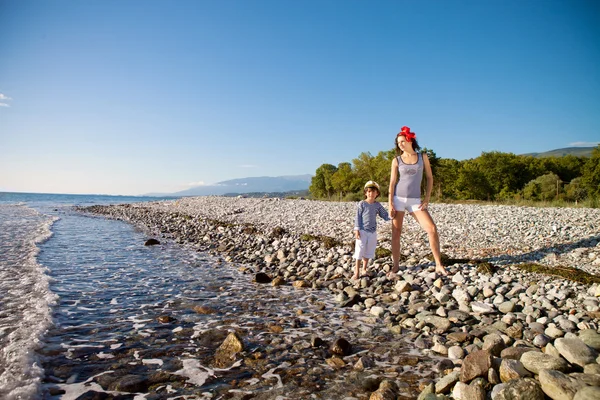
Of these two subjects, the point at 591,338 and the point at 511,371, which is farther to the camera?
the point at 591,338

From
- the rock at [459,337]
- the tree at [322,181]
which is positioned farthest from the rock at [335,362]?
the tree at [322,181]

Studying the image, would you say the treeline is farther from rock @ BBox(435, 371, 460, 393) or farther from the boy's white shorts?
rock @ BBox(435, 371, 460, 393)

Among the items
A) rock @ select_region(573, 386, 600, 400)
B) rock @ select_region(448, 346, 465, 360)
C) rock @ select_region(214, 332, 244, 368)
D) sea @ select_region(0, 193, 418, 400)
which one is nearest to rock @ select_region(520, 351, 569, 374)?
rock @ select_region(573, 386, 600, 400)

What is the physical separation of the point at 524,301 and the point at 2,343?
24.4ft

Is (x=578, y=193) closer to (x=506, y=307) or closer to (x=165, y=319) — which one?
(x=506, y=307)

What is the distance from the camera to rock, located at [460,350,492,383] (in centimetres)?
324

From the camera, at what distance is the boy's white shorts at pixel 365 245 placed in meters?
7.40

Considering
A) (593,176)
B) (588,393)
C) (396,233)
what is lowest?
(588,393)

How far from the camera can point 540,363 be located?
318 centimetres

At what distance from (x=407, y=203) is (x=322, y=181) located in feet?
209

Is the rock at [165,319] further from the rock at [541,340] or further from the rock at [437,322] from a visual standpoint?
the rock at [541,340]

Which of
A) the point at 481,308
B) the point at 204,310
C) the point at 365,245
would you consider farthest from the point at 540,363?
Result: the point at 204,310

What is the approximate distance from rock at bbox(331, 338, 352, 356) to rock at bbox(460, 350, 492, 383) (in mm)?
1369

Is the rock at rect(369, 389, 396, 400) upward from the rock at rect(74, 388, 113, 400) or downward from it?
downward
